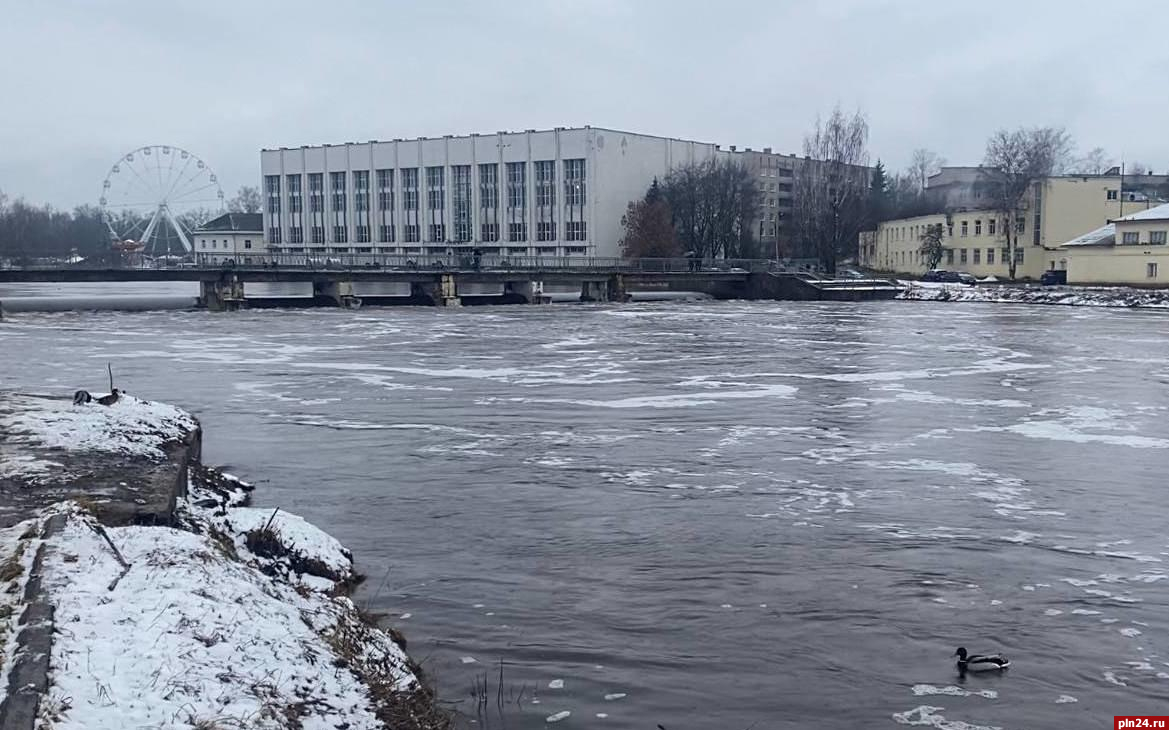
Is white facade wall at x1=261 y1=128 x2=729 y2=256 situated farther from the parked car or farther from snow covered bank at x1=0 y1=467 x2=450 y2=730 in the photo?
snow covered bank at x1=0 y1=467 x2=450 y2=730

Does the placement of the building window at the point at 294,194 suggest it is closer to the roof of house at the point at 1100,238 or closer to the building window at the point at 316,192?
the building window at the point at 316,192

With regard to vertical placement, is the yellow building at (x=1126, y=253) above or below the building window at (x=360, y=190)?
below

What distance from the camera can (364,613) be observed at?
10602 millimetres

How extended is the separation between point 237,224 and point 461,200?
42.9m

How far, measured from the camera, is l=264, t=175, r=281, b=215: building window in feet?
483

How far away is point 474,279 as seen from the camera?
86.3 metres

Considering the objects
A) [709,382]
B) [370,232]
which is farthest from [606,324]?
[370,232]

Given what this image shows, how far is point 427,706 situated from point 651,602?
11.5 ft

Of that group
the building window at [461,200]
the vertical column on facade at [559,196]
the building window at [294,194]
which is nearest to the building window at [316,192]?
the building window at [294,194]

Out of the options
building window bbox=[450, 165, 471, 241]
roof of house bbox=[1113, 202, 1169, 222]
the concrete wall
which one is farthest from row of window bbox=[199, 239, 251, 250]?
roof of house bbox=[1113, 202, 1169, 222]

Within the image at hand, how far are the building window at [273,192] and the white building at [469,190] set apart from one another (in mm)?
133

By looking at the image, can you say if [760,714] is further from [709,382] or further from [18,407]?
[709,382]

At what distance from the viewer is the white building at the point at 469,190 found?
12400 cm

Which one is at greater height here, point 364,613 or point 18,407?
point 18,407
